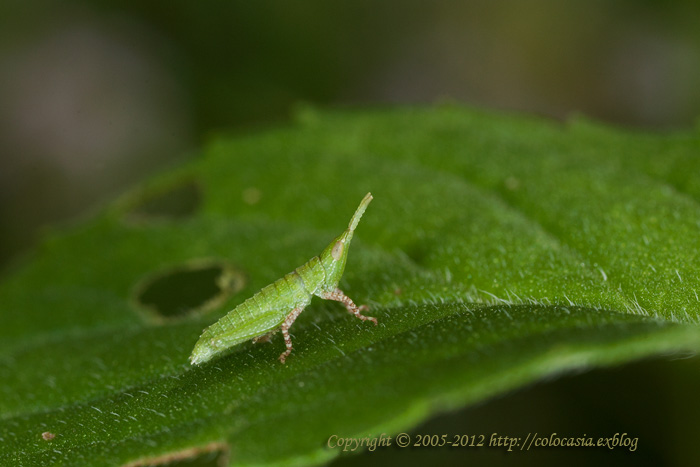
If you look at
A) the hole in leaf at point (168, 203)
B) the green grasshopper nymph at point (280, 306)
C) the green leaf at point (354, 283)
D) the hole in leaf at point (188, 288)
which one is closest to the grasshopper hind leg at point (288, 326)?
the green grasshopper nymph at point (280, 306)

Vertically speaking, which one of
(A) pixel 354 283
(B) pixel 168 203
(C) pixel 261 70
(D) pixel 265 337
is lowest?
(D) pixel 265 337

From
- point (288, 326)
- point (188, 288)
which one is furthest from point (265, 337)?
point (188, 288)

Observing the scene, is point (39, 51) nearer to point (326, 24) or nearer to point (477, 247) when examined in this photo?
point (326, 24)

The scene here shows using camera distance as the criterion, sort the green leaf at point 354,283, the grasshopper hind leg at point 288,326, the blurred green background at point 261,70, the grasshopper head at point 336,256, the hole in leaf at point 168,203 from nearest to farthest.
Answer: the green leaf at point 354,283 < the grasshopper hind leg at point 288,326 < the grasshopper head at point 336,256 < the hole in leaf at point 168,203 < the blurred green background at point 261,70

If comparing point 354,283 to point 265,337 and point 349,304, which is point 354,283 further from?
point 265,337

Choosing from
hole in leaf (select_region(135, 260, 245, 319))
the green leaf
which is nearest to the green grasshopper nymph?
the green leaf

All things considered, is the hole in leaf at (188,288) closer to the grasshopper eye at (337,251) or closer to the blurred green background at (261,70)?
the grasshopper eye at (337,251)

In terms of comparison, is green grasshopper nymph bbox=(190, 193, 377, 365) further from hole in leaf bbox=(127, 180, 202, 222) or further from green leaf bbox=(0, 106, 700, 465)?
hole in leaf bbox=(127, 180, 202, 222)

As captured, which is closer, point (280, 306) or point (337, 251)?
point (280, 306)
